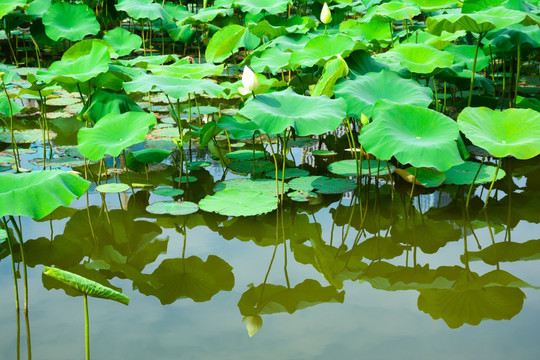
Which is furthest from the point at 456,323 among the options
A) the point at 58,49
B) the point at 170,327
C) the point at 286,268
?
the point at 58,49

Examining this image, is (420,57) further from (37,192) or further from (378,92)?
(37,192)

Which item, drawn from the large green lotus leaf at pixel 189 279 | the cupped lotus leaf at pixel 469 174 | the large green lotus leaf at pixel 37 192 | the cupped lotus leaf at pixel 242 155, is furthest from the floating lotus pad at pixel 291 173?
the large green lotus leaf at pixel 37 192

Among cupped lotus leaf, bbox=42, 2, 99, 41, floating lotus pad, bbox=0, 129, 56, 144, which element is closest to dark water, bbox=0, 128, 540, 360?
floating lotus pad, bbox=0, 129, 56, 144

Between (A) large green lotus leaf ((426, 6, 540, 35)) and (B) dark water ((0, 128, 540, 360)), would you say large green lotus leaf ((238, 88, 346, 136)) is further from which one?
(A) large green lotus leaf ((426, 6, 540, 35))

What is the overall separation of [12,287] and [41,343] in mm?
388

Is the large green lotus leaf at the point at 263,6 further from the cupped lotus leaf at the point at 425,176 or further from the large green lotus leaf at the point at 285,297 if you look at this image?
the large green lotus leaf at the point at 285,297

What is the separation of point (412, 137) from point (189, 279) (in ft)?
3.48

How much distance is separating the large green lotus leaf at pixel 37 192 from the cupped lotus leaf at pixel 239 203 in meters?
0.80

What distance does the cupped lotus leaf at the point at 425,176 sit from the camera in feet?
9.22

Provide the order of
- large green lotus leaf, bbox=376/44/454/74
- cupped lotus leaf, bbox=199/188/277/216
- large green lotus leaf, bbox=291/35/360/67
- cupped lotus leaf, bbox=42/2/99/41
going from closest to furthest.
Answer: cupped lotus leaf, bbox=199/188/277/216 → large green lotus leaf, bbox=376/44/454/74 → large green lotus leaf, bbox=291/35/360/67 → cupped lotus leaf, bbox=42/2/99/41

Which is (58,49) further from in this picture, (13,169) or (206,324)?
(206,324)

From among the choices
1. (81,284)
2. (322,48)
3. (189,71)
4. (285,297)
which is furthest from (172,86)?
(81,284)

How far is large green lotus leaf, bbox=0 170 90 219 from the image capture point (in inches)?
64.5

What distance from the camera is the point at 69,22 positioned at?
18.1 ft
